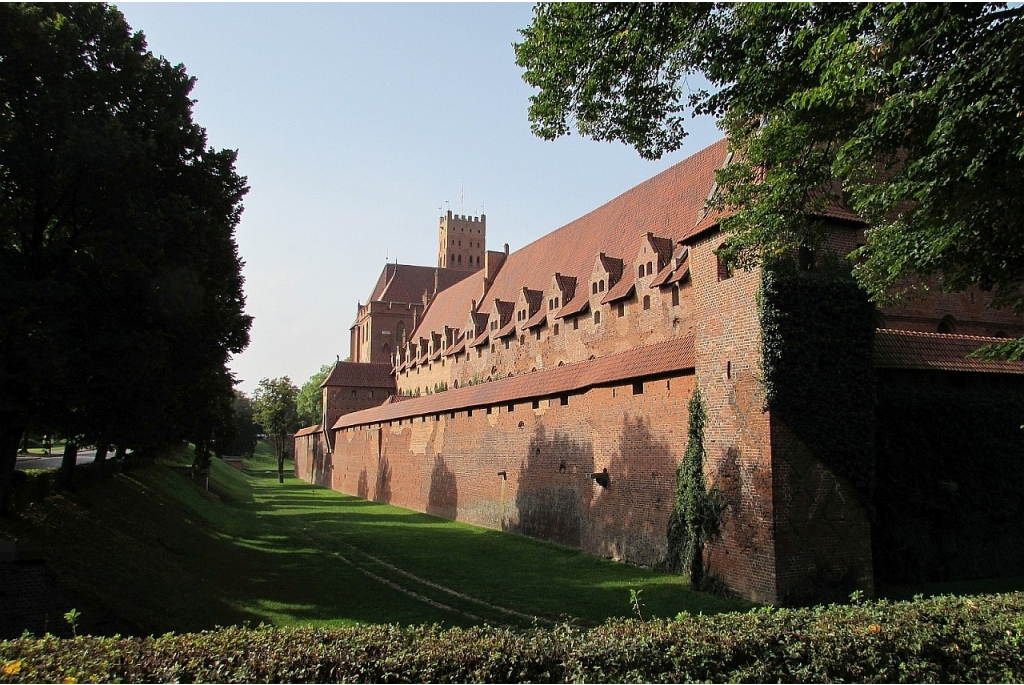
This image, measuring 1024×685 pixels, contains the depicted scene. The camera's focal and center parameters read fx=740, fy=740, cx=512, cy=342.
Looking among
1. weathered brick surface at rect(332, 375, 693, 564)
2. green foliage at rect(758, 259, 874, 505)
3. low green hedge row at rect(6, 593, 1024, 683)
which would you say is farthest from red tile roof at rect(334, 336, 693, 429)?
low green hedge row at rect(6, 593, 1024, 683)

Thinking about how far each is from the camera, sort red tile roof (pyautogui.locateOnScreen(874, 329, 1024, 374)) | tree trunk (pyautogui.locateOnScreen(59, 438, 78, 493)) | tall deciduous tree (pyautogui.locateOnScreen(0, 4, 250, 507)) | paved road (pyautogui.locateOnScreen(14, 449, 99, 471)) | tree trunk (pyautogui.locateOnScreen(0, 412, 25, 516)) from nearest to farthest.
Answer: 1. tall deciduous tree (pyautogui.locateOnScreen(0, 4, 250, 507))
2. tree trunk (pyautogui.locateOnScreen(0, 412, 25, 516))
3. red tile roof (pyautogui.locateOnScreen(874, 329, 1024, 374))
4. tree trunk (pyautogui.locateOnScreen(59, 438, 78, 493))
5. paved road (pyautogui.locateOnScreen(14, 449, 99, 471))

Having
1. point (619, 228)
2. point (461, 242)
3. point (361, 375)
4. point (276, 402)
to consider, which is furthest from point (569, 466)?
point (461, 242)

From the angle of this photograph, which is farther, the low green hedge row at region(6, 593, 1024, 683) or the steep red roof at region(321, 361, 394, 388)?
the steep red roof at region(321, 361, 394, 388)

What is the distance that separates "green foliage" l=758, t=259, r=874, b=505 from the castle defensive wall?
28mm

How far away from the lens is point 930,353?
14.5m

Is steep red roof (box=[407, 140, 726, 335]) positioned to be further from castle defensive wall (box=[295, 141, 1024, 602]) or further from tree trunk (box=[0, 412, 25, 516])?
tree trunk (box=[0, 412, 25, 516])

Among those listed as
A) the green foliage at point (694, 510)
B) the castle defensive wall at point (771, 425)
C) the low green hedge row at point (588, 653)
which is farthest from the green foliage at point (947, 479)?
the low green hedge row at point (588, 653)

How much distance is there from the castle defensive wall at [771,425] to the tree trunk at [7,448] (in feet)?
39.4

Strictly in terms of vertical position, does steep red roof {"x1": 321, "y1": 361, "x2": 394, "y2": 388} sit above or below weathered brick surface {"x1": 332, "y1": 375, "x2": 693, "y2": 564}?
above

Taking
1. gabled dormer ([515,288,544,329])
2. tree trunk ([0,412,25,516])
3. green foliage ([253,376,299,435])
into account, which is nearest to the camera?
tree trunk ([0,412,25,516])

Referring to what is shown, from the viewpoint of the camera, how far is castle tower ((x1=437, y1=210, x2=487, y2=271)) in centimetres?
8138

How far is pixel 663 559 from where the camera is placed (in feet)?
50.0

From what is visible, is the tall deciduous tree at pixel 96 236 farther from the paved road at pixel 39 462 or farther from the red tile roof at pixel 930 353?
the paved road at pixel 39 462

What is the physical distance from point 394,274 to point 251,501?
33392 mm
